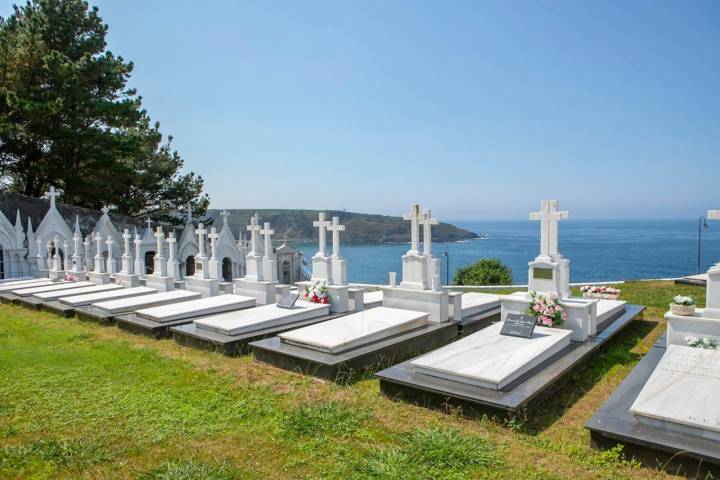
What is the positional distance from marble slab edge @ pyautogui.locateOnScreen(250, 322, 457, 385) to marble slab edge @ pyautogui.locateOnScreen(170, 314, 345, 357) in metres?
0.53

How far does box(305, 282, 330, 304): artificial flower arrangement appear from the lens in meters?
10.0

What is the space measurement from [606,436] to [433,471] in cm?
162

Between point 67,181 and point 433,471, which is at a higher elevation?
point 67,181

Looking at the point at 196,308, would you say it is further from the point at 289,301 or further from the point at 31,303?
the point at 31,303

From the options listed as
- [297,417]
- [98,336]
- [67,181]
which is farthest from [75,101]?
[297,417]

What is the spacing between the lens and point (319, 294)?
33.0 feet

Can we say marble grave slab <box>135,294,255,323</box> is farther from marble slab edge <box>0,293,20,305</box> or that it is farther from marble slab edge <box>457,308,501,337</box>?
marble slab edge <box>0,293,20,305</box>

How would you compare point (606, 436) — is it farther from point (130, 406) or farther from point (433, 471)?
point (130, 406)

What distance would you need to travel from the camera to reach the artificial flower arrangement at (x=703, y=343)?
5.89 meters

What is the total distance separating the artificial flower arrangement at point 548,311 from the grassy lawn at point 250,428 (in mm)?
806

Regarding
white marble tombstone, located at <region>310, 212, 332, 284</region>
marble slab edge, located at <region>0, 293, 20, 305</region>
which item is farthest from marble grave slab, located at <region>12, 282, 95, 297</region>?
white marble tombstone, located at <region>310, 212, 332, 284</region>

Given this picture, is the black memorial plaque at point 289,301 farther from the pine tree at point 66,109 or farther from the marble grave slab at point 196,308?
the pine tree at point 66,109

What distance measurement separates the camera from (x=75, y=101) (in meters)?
23.5

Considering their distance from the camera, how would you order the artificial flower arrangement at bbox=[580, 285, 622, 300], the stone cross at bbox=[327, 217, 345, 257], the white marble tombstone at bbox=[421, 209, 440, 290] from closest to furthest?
1. the white marble tombstone at bbox=[421, 209, 440, 290]
2. the stone cross at bbox=[327, 217, 345, 257]
3. the artificial flower arrangement at bbox=[580, 285, 622, 300]
